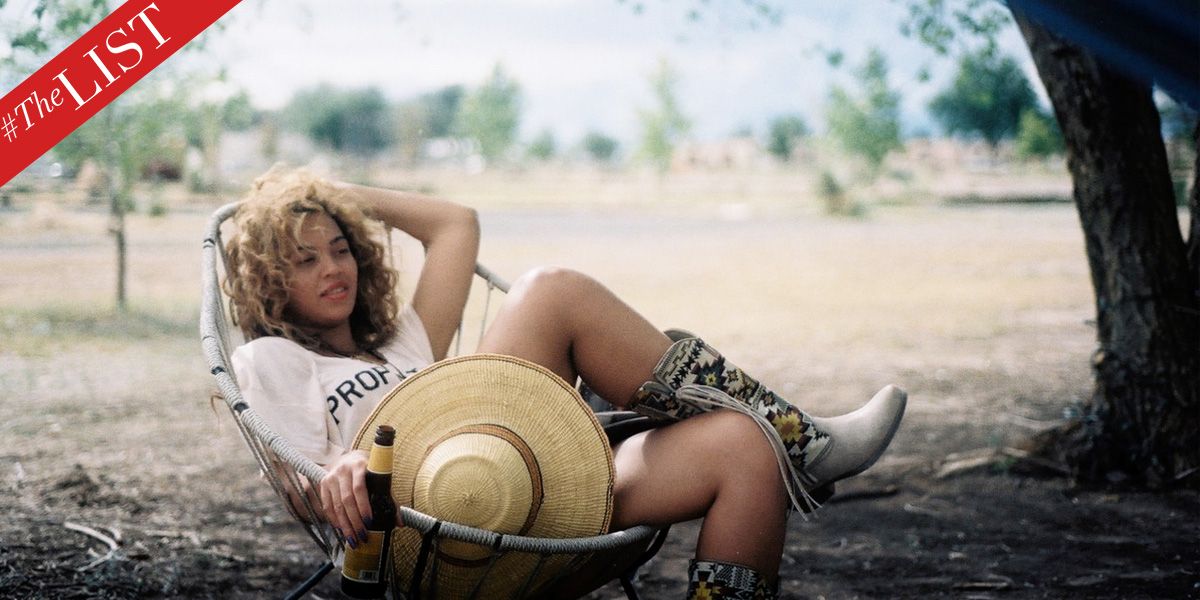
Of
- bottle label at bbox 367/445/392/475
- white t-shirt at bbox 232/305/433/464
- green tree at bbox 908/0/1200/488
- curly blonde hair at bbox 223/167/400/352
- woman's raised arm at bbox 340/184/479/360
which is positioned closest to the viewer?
bottle label at bbox 367/445/392/475

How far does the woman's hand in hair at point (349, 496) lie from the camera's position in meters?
1.43

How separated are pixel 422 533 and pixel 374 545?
91mm

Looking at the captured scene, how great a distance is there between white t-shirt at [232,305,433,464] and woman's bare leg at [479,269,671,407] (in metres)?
0.23

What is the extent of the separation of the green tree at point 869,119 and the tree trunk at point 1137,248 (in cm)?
2191

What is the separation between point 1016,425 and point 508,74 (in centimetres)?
4213

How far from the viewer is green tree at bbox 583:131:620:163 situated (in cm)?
5759

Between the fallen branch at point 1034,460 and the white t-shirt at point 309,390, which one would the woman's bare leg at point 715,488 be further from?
the fallen branch at point 1034,460

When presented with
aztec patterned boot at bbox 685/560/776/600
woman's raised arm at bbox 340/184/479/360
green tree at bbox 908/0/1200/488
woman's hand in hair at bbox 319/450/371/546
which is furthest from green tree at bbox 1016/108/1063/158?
woman's hand in hair at bbox 319/450/371/546

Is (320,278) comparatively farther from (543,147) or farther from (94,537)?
(543,147)

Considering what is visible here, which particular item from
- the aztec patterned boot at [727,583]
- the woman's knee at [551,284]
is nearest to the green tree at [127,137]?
the woman's knee at [551,284]

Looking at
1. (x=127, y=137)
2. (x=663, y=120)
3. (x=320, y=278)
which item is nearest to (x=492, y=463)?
(x=320, y=278)

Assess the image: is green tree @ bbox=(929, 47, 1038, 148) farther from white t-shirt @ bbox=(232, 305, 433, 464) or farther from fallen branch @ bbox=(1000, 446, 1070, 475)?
white t-shirt @ bbox=(232, 305, 433, 464)

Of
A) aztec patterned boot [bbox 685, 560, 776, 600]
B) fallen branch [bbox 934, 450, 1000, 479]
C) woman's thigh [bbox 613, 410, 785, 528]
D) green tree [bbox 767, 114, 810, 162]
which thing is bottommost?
fallen branch [bbox 934, 450, 1000, 479]

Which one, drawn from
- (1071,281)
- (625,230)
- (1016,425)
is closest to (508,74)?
→ (625,230)
